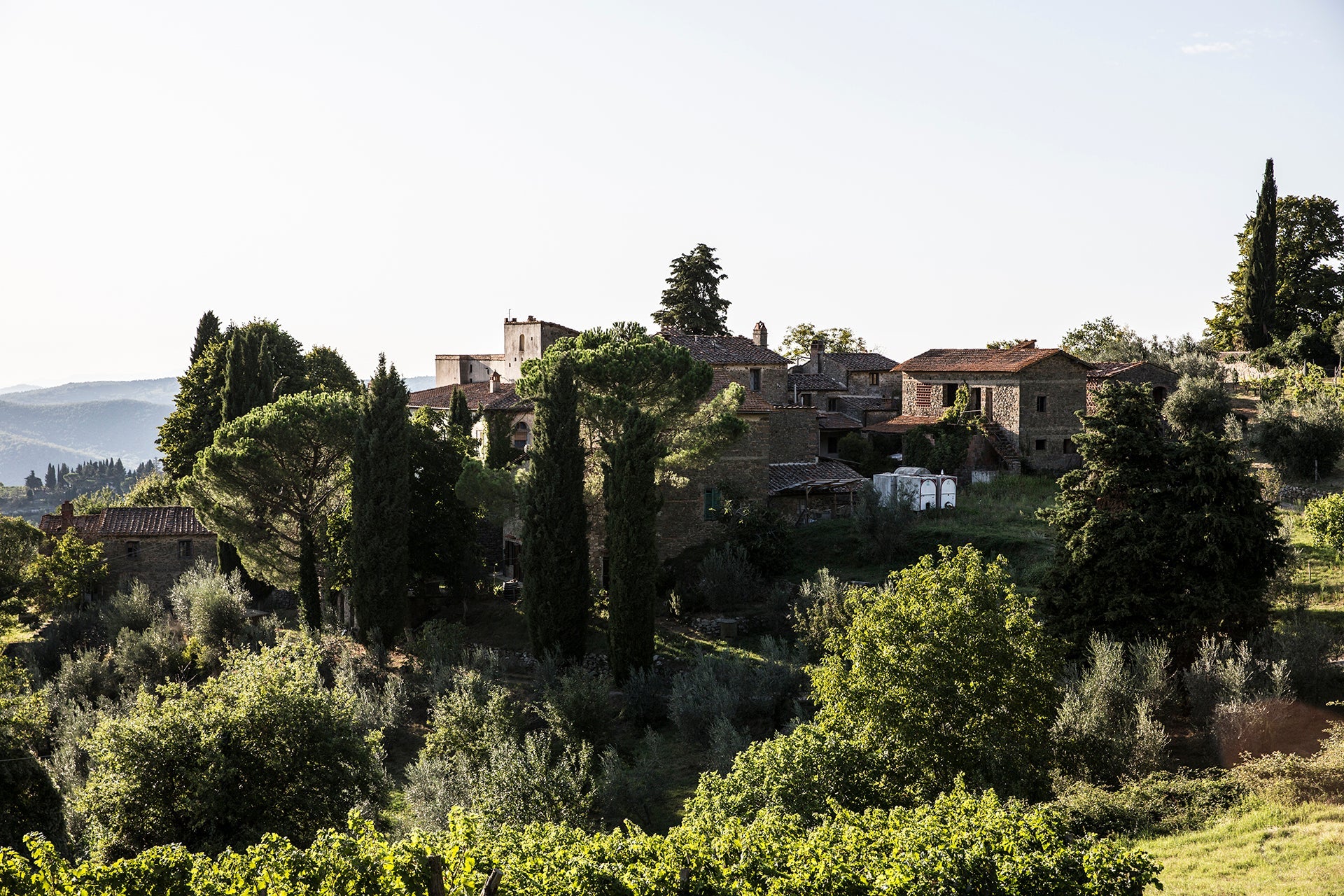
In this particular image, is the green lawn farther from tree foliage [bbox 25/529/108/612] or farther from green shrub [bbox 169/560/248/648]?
tree foliage [bbox 25/529/108/612]

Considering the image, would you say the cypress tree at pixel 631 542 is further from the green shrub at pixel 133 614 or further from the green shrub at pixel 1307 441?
the green shrub at pixel 1307 441

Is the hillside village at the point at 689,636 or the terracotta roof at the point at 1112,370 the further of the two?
the terracotta roof at the point at 1112,370

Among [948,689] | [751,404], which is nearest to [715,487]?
[751,404]

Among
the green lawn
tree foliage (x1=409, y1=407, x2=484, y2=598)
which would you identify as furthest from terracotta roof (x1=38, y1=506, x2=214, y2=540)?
the green lawn

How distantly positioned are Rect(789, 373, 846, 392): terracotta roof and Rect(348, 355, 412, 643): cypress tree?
2450 cm

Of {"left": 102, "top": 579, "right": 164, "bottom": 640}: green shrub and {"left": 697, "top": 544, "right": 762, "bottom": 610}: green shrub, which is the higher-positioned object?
{"left": 697, "top": 544, "right": 762, "bottom": 610}: green shrub

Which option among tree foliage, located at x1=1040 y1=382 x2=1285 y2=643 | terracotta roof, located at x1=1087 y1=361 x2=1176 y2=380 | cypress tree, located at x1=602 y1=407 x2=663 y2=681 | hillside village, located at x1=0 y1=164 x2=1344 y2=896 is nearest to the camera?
hillside village, located at x1=0 y1=164 x2=1344 y2=896

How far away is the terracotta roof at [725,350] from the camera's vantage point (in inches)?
1582

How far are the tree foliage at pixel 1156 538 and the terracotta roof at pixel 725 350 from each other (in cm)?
2084

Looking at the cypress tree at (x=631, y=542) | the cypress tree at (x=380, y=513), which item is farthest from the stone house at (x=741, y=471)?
the cypress tree at (x=380, y=513)

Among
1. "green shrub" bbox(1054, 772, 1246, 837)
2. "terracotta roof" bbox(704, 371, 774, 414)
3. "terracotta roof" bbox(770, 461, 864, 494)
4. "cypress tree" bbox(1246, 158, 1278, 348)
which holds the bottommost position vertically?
"green shrub" bbox(1054, 772, 1246, 837)

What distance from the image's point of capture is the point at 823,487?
35.0m

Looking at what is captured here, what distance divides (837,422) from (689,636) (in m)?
22.7

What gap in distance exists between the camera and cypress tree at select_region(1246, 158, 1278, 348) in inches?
1868
